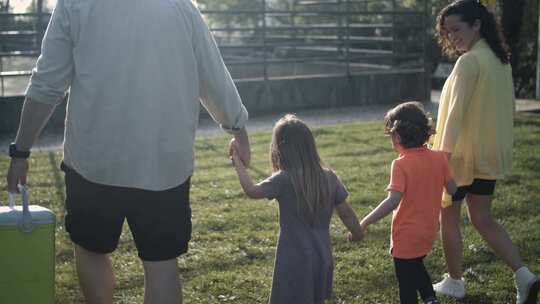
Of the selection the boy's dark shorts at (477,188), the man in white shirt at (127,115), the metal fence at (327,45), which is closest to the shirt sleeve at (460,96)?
the boy's dark shorts at (477,188)

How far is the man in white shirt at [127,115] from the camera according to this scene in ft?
10.7

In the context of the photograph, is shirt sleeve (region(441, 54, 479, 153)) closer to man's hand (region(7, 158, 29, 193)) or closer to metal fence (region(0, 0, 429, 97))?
man's hand (region(7, 158, 29, 193))

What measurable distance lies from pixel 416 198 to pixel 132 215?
135 centimetres

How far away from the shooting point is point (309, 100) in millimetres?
14258

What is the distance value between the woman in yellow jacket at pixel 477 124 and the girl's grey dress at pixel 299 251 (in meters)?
0.97

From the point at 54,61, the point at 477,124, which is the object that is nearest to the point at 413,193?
the point at 477,124

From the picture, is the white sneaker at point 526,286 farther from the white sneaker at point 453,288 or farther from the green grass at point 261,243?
the white sneaker at point 453,288

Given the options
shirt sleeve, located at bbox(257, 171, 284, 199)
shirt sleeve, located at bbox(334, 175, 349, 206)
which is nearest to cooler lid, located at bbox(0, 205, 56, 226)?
shirt sleeve, located at bbox(257, 171, 284, 199)

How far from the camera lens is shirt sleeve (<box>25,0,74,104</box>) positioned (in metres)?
3.29

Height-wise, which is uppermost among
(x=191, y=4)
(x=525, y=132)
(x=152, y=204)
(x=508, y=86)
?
(x=191, y=4)

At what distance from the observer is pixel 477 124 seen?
451cm

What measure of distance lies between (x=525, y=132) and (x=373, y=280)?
6509mm

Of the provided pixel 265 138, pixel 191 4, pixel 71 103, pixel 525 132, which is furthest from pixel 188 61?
pixel 525 132

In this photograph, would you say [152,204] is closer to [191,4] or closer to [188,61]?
[188,61]
